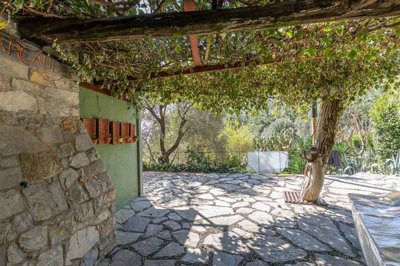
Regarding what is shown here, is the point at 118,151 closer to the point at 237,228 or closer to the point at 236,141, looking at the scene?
the point at 237,228

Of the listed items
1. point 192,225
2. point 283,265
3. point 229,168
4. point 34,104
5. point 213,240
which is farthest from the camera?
point 229,168

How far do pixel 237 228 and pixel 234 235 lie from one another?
227 millimetres

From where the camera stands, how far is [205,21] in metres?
1.66

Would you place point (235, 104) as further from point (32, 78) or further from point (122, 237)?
point (32, 78)

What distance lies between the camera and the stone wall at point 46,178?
5.60 ft

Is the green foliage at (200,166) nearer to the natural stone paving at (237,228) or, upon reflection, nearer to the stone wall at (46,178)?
the natural stone paving at (237,228)

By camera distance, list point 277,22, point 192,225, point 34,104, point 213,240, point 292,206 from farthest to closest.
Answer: point 292,206
point 192,225
point 213,240
point 34,104
point 277,22

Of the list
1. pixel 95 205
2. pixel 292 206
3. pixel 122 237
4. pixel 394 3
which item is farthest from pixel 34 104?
pixel 292 206

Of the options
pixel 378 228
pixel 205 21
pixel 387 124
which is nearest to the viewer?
pixel 205 21

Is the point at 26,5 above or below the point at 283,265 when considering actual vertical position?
above

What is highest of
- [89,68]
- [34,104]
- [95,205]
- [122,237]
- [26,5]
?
[26,5]

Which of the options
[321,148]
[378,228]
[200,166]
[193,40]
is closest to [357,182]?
[321,148]

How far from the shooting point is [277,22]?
5.25 feet

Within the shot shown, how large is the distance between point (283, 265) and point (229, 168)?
5.10 meters
